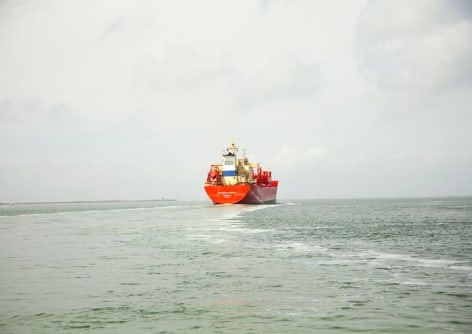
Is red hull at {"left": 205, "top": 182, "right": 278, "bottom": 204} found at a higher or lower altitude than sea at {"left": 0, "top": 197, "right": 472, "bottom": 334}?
higher

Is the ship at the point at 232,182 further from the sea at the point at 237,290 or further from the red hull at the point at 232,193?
the sea at the point at 237,290

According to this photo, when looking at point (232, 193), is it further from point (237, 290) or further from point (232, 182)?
point (237, 290)

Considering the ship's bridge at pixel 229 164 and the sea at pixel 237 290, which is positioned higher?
the ship's bridge at pixel 229 164

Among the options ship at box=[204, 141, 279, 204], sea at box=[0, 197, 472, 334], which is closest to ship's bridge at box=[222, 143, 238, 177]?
ship at box=[204, 141, 279, 204]

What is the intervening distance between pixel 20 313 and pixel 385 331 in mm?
8782

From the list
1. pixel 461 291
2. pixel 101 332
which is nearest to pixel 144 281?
pixel 101 332

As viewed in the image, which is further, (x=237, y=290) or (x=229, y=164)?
(x=229, y=164)

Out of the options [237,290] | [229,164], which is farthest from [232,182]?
[237,290]

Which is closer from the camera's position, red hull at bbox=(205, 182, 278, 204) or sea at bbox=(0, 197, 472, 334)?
sea at bbox=(0, 197, 472, 334)

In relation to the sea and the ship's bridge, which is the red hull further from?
the sea

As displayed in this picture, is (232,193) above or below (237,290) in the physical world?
above

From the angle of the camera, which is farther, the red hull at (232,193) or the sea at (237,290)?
the red hull at (232,193)

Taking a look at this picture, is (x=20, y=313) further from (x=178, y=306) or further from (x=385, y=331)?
(x=385, y=331)

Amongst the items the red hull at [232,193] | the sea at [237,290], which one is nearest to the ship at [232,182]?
the red hull at [232,193]
